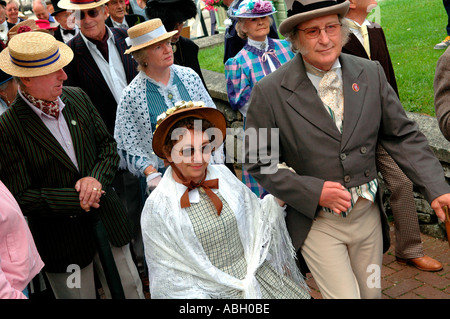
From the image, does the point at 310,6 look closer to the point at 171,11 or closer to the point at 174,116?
the point at 174,116

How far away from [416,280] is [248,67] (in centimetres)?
235

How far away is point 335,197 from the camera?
3143 millimetres

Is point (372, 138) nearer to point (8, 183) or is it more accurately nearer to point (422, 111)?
point (8, 183)

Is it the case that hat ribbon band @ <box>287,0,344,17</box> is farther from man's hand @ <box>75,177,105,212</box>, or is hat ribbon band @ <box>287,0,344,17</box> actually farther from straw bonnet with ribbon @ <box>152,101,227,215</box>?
man's hand @ <box>75,177,105,212</box>

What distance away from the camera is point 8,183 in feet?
12.6

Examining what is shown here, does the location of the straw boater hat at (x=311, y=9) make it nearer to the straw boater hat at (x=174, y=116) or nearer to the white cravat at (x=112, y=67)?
the straw boater hat at (x=174, y=116)

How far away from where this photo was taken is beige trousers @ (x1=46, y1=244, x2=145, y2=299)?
4.20 metres

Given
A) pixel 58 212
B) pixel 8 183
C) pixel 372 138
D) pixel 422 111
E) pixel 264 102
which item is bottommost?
pixel 422 111

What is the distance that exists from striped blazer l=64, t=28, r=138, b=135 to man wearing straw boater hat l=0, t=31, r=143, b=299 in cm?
112

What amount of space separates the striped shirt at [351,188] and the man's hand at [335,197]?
0.18 metres

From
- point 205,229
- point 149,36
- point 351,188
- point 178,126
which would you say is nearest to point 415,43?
point 149,36
